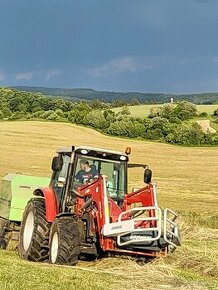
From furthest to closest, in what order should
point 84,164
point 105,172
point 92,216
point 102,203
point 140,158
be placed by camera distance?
point 140,158 < point 105,172 < point 84,164 < point 92,216 < point 102,203

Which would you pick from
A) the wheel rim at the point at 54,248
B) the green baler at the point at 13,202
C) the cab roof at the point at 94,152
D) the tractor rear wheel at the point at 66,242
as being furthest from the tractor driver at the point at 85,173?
the green baler at the point at 13,202

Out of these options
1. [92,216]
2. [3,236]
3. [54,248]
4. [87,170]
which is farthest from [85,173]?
[3,236]

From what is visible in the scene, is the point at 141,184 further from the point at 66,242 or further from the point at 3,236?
the point at 66,242

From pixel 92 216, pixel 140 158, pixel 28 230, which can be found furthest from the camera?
pixel 140 158

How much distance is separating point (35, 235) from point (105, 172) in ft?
5.62

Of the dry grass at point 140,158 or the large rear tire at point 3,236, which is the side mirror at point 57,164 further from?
the dry grass at point 140,158

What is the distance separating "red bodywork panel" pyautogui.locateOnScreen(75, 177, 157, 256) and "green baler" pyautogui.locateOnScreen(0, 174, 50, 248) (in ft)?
10.3

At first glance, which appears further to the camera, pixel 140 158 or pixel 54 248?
pixel 140 158

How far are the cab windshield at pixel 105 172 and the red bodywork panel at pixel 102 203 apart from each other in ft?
0.75

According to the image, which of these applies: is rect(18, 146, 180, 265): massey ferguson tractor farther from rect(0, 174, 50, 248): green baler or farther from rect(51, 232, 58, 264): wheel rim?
rect(0, 174, 50, 248): green baler

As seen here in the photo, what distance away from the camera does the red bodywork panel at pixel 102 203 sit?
35.9ft

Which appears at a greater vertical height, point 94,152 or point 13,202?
point 94,152

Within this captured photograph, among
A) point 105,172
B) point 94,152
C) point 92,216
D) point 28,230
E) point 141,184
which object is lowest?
point 141,184

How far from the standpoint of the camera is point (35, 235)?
11.7 meters
